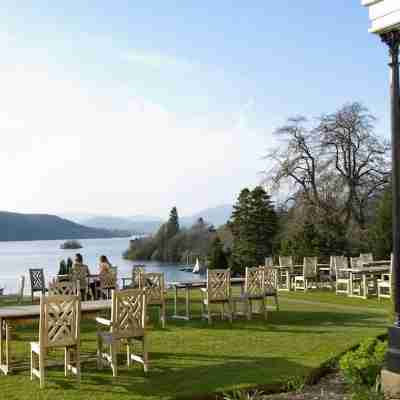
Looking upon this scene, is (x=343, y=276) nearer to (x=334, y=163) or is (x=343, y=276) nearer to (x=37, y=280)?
(x=37, y=280)

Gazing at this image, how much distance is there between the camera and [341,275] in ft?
61.0

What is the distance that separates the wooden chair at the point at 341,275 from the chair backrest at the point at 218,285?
6397 mm

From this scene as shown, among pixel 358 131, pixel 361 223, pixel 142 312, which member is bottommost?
pixel 142 312

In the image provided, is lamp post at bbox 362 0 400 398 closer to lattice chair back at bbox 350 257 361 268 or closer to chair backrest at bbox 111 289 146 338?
chair backrest at bbox 111 289 146 338

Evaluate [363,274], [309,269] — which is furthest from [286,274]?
[363,274]

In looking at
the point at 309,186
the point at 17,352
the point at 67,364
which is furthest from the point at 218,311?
the point at 309,186

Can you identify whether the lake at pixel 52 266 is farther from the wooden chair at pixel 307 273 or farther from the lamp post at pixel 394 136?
the lamp post at pixel 394 136

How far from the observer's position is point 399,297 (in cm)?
623

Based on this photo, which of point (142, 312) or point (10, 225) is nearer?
point (142, 312)

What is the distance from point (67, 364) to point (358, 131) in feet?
74.2

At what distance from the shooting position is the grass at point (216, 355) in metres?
6.85

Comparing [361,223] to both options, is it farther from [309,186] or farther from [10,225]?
[10,225]

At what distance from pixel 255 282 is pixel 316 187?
17005mm

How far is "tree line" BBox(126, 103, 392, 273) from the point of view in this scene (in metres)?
27.8
